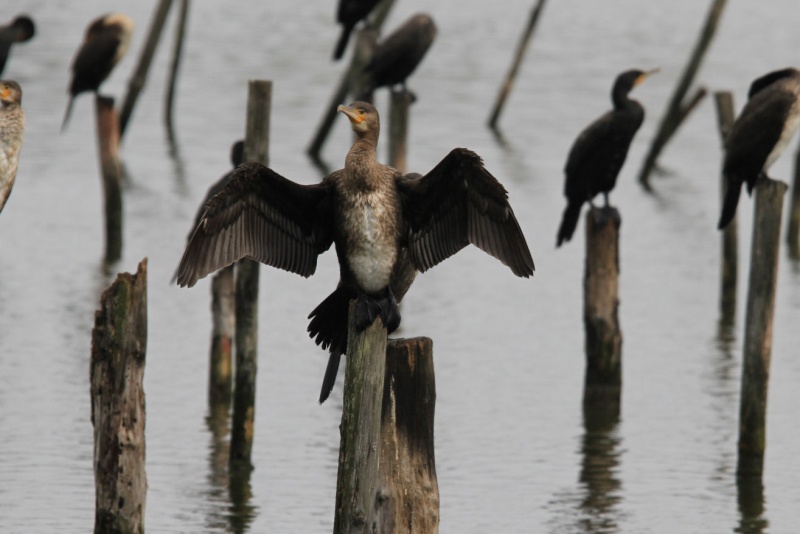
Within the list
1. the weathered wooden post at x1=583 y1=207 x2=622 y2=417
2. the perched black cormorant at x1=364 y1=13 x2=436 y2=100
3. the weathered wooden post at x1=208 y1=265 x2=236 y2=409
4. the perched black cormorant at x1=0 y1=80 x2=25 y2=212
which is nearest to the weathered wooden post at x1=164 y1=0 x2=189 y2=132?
the perched black cormorant at x1=364 y1=13 x2=436 y2=100

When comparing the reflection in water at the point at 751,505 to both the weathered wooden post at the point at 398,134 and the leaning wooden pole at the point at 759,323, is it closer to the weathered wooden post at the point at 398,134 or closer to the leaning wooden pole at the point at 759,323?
the leaning wooden pole at the point at 759,323

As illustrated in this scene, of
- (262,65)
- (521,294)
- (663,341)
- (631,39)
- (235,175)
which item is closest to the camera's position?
(235,175)

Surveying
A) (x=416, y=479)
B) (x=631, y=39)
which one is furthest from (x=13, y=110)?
(x=631, y=39)

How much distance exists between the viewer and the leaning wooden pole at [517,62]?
58.5ft

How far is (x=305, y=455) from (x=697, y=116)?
14524 millimetres

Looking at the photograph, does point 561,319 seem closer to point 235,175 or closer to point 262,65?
point 235,175

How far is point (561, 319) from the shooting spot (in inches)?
460

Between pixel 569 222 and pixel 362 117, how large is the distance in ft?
13.2

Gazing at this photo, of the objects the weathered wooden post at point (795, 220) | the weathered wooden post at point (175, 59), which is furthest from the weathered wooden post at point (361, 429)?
the weathered wooden post at point (175, 59)

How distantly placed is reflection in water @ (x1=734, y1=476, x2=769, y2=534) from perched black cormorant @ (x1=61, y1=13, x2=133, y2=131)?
7853 mm

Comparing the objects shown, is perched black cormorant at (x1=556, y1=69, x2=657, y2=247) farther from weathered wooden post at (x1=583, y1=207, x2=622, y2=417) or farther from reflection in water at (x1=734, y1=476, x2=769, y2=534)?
reflection in water at (x1=734, y1=476, x2=769, y2=534)

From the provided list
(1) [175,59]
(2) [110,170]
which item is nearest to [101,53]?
(2) [110,170]

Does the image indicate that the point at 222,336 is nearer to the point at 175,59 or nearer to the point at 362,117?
the point at 362,117

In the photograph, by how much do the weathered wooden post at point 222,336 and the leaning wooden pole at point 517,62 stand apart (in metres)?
9.74
